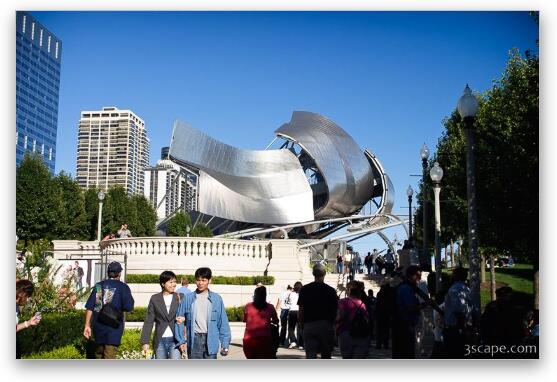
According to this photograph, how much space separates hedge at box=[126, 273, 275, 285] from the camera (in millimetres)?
17859

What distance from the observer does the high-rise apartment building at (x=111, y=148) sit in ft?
144

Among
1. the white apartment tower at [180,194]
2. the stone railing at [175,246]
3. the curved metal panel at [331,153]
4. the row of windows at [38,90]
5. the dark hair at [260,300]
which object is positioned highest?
the curved metal panel at [331,153]

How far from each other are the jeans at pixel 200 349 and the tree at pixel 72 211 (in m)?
20.0

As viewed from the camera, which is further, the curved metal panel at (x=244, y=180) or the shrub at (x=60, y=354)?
the curved metal panel at (x=244, y=180)

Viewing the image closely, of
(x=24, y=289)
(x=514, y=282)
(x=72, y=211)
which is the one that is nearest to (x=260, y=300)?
(x=24, y=289)

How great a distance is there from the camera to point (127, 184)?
3743 inches

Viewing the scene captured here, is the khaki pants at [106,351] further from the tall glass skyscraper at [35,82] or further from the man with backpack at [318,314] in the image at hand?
the tall glass skyscraper at [35,82]

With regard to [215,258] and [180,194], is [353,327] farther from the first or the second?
[180,194]

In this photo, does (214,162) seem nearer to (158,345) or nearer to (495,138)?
(495,138)

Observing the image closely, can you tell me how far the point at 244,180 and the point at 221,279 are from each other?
34.1 meters

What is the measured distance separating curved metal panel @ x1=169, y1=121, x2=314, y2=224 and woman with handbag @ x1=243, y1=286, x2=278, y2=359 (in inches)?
1553

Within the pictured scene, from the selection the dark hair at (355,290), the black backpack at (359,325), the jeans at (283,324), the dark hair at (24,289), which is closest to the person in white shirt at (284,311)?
the jeans at (283,324)

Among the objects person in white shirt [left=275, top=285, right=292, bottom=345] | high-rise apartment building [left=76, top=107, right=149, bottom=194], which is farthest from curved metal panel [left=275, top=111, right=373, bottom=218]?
person in white shirt [left=275, top=285, right=292, bottom=345]

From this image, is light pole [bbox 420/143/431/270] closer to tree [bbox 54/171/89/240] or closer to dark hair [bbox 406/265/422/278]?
dark hair [bbox 406/265/422/278]
